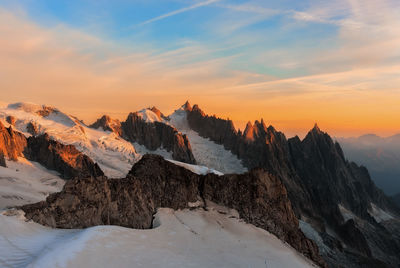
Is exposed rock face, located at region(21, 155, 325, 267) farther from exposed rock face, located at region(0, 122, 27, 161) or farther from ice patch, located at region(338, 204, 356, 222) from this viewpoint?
ice patch, located at region(338, 204, 356, 222)

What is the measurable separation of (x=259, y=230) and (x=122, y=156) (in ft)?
442

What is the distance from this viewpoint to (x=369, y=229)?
519ft

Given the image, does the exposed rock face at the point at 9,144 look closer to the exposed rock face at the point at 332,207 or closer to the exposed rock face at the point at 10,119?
the exposed rock face at the point at 10,119

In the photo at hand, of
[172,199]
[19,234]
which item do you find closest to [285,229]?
[172,199]

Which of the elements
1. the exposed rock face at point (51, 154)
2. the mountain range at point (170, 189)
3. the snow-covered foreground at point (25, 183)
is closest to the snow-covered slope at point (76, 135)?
the mountain range at point (170, 189)

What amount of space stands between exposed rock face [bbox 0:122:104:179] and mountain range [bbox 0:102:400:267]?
0.35 metres

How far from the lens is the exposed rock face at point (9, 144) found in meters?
113

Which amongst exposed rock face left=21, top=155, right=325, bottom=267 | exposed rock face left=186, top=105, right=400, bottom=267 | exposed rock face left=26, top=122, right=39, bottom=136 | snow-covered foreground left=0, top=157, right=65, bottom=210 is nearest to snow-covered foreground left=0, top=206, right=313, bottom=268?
exposed rock face left=21, top=155, right=325, bottom=267

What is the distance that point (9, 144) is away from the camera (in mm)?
115562

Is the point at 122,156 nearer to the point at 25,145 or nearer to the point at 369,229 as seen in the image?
the point at 25,145

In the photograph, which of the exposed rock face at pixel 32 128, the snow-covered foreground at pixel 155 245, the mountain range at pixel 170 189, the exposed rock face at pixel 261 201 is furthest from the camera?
the exposed rock face at pixel 32 128

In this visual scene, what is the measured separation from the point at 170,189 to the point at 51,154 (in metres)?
93.4

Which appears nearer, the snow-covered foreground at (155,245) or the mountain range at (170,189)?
the snow-covered foreground at (155,245)

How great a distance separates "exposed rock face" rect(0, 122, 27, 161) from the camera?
11275 centimetres
